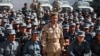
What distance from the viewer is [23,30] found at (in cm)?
1084

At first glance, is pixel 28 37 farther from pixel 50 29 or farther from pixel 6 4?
pixel 6 4

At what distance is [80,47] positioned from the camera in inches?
396

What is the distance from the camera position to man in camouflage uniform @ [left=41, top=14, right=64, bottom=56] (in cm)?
998

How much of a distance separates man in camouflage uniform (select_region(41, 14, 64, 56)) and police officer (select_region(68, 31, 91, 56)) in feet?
1.07

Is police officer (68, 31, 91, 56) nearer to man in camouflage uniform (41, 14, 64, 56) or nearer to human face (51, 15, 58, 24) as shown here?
man in camouflage uniform (41, 14, 64, 56)

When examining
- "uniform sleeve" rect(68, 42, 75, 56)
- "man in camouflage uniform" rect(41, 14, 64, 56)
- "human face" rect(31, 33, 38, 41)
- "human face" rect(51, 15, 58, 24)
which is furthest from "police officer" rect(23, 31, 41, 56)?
"uniform sleeve" rect(68, 42, 75, 56)

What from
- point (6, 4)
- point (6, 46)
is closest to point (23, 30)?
point (6, 46)

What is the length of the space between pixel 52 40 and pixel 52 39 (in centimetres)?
3

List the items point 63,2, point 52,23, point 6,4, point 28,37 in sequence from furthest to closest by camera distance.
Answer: point 63,2 → point 6,4 → point 28,37 → point 52,23

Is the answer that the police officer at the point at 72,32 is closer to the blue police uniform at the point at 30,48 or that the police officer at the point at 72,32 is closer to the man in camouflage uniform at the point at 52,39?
the man in camouflage uniform at the point at 52,39

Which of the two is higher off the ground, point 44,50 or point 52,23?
point 52,23

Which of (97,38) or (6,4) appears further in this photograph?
A: (6,4)

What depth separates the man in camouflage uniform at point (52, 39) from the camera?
9984mm

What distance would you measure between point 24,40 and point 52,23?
1139 millimetres
